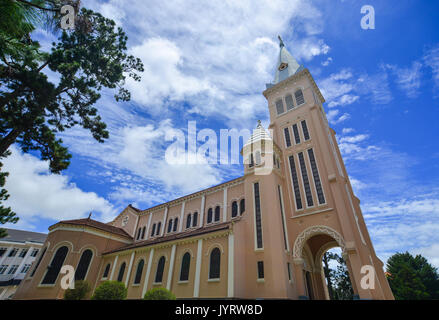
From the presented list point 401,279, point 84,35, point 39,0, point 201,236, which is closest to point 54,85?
point 84,35

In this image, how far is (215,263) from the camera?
15664mm

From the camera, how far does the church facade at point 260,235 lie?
48.1ft

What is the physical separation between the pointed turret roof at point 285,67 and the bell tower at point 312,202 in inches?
70.1

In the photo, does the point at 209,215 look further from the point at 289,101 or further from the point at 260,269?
the point at 289,101

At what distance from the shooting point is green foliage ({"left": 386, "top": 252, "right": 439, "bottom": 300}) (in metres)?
29.7

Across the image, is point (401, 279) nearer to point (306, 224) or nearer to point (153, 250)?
point (306, 224)

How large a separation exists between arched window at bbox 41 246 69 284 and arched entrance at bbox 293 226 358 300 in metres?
21.5

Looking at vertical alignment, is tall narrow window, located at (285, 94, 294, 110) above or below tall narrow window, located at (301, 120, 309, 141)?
above

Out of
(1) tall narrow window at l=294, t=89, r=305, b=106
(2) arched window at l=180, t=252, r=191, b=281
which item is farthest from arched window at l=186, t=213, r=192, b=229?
(1) tall narrow window at l=294, t=89, r=305, b=106

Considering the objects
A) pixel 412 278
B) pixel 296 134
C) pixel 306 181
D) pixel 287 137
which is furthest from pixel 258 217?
pixel 412 278

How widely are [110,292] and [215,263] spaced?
6.96m

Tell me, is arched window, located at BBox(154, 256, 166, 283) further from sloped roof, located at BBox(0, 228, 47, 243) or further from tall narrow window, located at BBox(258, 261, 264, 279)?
sloped roof, located at BBox(0, 228, 47, 243)

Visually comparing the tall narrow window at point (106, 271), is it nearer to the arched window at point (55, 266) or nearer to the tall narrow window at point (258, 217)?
the arched window at point (55, 266)

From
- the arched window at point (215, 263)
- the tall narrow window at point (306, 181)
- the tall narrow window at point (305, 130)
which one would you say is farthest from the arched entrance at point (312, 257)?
the tall narrow window at point (305, 130)
